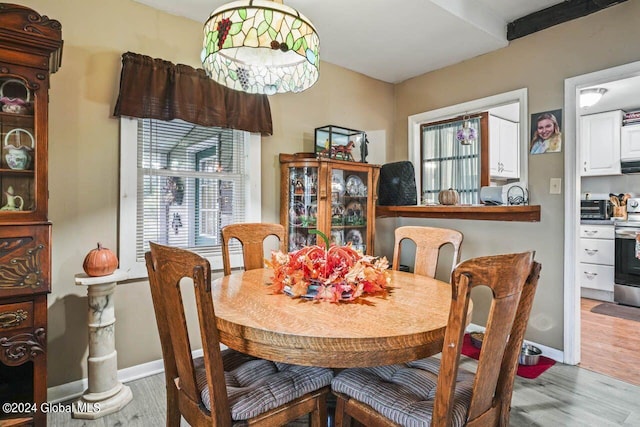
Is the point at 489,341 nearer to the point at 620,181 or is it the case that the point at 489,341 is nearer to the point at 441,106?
the point at 441,106

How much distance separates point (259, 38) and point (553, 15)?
2.58 m

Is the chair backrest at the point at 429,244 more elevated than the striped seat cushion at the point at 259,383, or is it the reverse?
the chair backrest at the point at 429,244

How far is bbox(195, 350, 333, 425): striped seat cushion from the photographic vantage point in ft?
3.87

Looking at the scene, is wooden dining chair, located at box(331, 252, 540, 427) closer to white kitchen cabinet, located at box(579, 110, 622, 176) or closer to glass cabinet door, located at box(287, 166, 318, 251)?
glass cabinet door, located at box(287, 166, 318, 251)

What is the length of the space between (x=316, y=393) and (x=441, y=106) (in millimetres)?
3163

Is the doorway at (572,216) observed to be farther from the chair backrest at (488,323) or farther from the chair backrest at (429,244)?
the chair backrest at (488,323)

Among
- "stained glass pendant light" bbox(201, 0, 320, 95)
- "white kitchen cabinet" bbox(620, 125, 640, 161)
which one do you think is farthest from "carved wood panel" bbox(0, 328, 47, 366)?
"white kitchen cabinet" bbox(620, 125, 640, 161)

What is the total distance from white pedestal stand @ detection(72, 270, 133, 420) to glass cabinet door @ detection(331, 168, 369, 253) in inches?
72.1

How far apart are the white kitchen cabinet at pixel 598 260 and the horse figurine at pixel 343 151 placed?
11.8 feet

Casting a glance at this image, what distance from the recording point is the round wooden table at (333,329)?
3.49ft

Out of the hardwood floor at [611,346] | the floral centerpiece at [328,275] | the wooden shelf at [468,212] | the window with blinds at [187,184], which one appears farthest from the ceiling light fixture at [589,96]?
the window with blinds at [187,184]

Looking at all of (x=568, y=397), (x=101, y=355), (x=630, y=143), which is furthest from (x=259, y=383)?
(x=630, y=143)

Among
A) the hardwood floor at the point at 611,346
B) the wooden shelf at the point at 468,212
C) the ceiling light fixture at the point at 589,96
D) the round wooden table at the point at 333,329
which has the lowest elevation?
the hardwood floor at the point at 611,346

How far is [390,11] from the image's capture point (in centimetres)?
255
